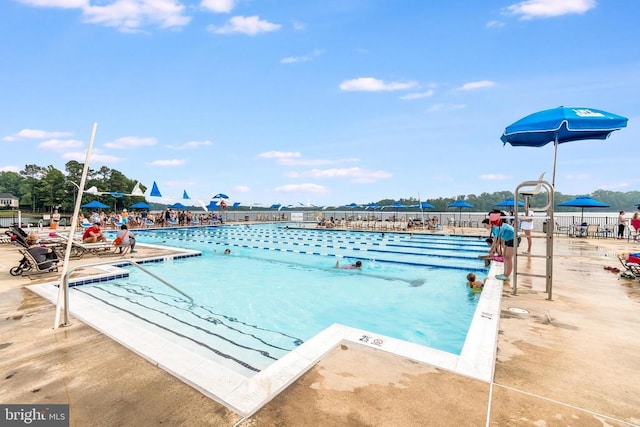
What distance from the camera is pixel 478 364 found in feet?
8.14

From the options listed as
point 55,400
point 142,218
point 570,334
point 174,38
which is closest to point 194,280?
point 55,400

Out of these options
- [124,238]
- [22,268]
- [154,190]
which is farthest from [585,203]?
[154,190]

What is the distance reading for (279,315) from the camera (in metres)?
5.60

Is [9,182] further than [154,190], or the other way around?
[9,182]

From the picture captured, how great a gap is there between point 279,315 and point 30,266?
5.12m

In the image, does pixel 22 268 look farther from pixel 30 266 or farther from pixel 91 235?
pixel 91 235

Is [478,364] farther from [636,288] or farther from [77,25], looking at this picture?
[77,25]

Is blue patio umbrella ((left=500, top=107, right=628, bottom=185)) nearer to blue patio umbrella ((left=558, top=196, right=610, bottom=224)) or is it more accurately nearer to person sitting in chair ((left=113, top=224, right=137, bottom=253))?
person sitting in chair ((left=113, top=224, right=137, bottom=253))

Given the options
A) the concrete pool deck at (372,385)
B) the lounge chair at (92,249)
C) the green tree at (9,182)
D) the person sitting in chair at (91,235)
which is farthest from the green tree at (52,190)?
the concrete pool deck at (372,385)

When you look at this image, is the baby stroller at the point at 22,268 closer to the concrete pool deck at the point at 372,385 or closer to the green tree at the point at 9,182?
the concrete pool deck at the point at 372,385

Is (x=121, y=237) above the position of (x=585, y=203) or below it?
below

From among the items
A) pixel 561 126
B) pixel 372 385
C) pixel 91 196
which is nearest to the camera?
pixel 372 385

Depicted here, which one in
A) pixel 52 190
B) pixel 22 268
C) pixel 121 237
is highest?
pixel 52 190

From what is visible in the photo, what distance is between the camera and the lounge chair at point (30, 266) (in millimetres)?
5918
